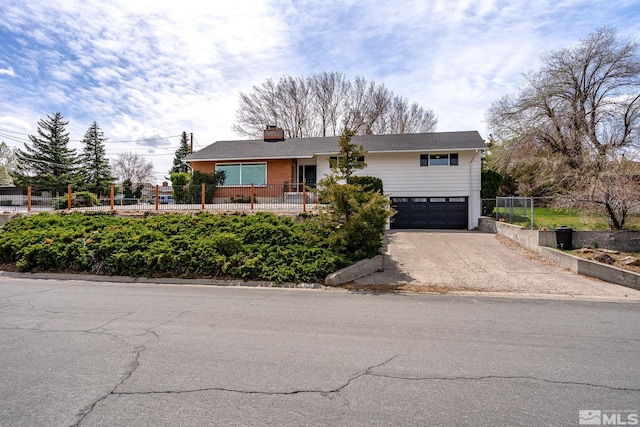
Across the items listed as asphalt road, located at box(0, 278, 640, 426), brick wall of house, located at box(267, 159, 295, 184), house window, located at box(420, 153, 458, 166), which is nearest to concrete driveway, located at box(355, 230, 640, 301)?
asphalt road, located at box(0, 278, 640, 426)

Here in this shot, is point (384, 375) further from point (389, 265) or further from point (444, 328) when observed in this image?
point (389, 265)

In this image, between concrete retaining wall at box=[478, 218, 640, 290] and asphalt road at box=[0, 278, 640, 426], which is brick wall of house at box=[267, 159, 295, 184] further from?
asphalt road at box=[0, 278, 640, 426]

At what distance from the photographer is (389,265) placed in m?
11.4

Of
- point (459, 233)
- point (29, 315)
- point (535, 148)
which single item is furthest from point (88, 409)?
point (535, 148)

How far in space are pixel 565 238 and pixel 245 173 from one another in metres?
18.3

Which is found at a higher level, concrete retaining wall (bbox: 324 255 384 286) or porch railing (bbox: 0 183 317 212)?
porch railing (bbox: 0 183 317 212)

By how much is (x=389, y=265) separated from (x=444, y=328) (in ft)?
19.5

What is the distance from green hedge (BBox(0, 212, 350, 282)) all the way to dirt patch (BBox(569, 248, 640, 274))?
756 centimetres

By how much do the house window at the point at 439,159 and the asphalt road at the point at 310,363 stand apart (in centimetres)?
1459

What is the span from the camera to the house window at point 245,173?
23812mm

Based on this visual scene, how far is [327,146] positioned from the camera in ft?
79.0

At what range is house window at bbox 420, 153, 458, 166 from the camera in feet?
68.2

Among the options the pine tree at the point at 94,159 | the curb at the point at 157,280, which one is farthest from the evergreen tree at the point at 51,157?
the curb at the point at 157,280

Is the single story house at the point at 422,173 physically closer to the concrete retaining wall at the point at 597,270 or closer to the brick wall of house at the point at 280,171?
the brick wall of house at the point at 280,171
